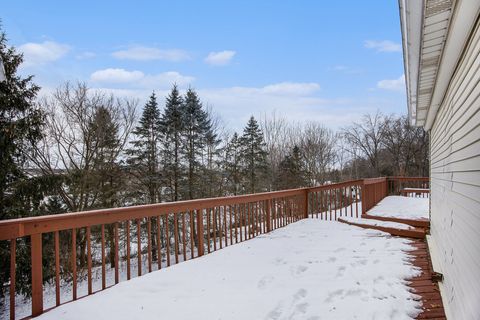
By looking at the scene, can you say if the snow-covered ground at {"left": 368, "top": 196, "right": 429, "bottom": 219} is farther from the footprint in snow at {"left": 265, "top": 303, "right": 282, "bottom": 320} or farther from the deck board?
the footprint in snow at {"left": 265, "top": 303, "right": 282, "bottom": 320}

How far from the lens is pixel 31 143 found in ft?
33.9

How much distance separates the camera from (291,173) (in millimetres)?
24469

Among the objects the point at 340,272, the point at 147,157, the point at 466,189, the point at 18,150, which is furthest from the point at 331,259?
the point at 147,157

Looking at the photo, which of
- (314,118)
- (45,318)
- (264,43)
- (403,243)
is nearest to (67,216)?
(45,318)

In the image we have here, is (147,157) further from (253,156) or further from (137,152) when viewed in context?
(253,156)

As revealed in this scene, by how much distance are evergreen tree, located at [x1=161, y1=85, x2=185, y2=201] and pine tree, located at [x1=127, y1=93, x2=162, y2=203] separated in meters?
0.40

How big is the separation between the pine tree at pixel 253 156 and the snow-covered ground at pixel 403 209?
502 inches

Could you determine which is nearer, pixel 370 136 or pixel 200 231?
pixel 200 231

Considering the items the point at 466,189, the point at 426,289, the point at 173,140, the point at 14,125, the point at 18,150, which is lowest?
the point at 426,289

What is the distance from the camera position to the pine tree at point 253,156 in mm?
21781

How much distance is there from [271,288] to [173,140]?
14.8 metres

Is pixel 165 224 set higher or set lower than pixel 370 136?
lower

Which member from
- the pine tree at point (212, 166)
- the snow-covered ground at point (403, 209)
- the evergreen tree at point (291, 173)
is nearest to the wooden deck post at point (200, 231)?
the snow-covered ground at point (403, 209)

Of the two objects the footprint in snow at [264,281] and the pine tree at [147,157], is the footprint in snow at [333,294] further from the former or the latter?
the pine tree at [147,157]
